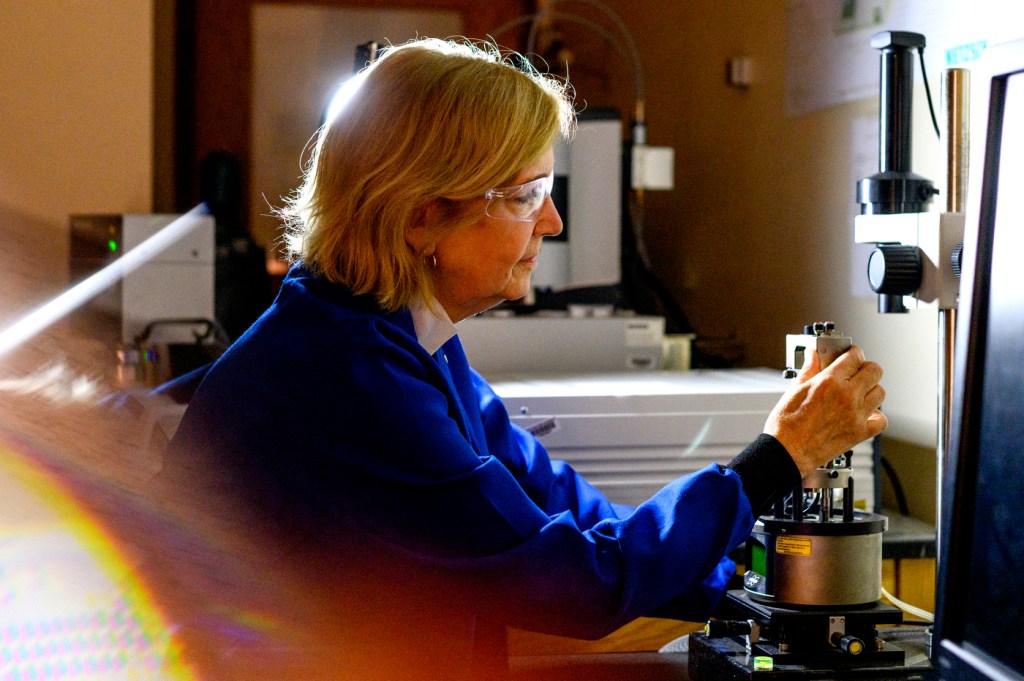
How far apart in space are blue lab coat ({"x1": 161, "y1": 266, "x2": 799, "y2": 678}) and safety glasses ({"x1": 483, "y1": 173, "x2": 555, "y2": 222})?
15 centimetres

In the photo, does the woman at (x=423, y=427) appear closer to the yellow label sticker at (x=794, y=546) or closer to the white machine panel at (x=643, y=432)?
the yellow label sticker at (x=794, y=546)

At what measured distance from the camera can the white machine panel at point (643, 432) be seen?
1.34 metres

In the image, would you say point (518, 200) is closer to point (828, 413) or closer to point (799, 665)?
point (828, 413)

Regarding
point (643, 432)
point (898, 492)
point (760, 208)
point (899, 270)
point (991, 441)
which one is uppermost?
point (760, 208)

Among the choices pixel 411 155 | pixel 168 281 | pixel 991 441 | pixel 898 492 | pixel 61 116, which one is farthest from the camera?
pixel 61 116

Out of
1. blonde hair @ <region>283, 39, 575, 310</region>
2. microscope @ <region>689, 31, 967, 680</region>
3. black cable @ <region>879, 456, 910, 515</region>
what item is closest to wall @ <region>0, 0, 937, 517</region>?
black cable @ <region>879, 456, 910, 515</region>

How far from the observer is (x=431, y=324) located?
3.35ft

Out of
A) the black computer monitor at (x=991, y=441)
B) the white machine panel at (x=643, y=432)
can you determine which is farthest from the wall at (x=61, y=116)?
the black computer monitor at (x=991, y=441)

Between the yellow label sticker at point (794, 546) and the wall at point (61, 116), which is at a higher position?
the wall at point (61, 116)

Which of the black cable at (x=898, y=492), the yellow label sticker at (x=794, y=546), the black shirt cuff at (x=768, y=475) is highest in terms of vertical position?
the black shirt cuff at (x=768, y=475)

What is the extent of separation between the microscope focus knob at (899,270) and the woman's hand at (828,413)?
8 centimetres

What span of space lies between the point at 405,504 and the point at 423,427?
0.06 m

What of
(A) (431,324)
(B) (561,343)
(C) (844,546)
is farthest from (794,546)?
(B) (561,343)

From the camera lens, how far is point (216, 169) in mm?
2881
